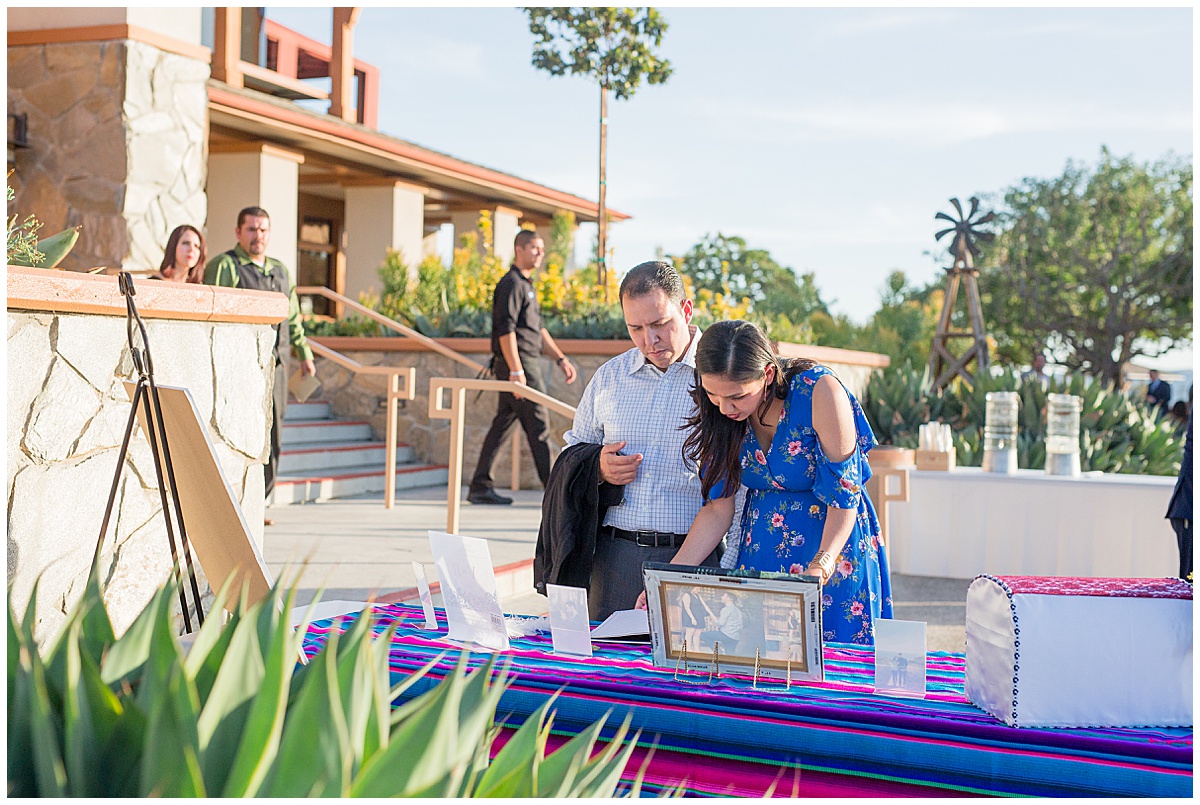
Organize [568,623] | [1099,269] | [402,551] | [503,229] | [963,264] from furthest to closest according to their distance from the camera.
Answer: [1099,269], [503,229], [963,264], [402,551], [568,623]

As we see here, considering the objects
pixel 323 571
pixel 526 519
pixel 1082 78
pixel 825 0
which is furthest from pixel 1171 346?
pixel 825 0

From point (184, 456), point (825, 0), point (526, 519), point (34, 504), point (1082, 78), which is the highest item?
point (1082, 78)

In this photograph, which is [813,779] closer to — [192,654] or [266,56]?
[192,654]

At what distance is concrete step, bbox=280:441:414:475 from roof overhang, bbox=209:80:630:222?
4.32 metres

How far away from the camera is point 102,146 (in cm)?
906

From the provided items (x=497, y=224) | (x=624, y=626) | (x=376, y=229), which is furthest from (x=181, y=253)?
(x=497, y=224)

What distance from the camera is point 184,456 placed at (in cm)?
249

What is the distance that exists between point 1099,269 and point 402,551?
84.9 ft

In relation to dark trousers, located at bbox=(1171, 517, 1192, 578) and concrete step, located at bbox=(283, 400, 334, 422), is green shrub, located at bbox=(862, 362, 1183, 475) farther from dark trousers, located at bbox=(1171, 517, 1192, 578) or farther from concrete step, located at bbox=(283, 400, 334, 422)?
concrete step, located at bbox=(283, 400, 334, 422)

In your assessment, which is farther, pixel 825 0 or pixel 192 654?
pixel 825 0

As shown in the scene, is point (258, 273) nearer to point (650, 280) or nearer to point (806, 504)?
point (650, 280)

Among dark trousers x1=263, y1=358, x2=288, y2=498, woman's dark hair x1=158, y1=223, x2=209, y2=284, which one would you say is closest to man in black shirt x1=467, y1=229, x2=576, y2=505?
dark trousers x1=263, y1=358, x2=288, y2=498

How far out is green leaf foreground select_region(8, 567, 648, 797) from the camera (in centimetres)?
100

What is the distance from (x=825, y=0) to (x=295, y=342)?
4996 millimetres
